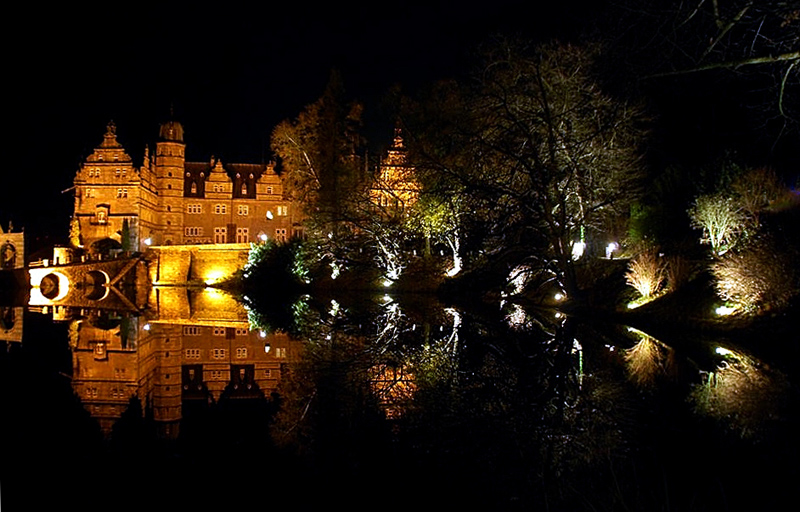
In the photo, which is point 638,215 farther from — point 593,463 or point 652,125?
point 593,463

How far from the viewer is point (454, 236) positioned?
33219mm

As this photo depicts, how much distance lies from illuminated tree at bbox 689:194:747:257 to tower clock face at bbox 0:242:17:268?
168 ft

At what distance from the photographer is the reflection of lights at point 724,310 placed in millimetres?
15914

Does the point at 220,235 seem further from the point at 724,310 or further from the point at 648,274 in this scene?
the point at 724,310

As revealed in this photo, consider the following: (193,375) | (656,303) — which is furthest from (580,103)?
(193,375)

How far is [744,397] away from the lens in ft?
27.6

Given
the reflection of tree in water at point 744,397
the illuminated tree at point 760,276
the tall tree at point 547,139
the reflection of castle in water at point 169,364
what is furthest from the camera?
the tall tree at point 547,139

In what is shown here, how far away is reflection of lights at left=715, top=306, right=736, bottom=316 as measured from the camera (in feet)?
52.2

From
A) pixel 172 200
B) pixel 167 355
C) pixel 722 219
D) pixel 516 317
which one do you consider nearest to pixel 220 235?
pixel 172 200

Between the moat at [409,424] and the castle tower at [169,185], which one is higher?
the castle tower at [169,185]

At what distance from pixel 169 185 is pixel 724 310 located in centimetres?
5760

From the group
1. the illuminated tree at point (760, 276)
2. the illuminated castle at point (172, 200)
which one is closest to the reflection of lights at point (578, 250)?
the illuminated tree at point (760, 276)

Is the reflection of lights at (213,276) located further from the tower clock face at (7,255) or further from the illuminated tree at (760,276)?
the illuminated tree at (760,276)

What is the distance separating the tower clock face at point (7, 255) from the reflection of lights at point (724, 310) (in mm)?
52187
